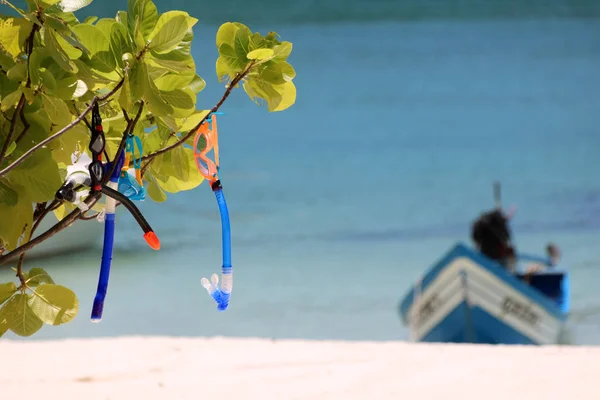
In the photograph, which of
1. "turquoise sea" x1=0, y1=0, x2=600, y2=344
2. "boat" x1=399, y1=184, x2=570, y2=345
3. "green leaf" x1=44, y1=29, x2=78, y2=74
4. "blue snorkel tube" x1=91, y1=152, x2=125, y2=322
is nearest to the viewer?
"green leaf" x1=44, y1=29, x2=78, y2=74

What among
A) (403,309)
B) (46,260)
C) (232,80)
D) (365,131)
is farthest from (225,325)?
(232,80)

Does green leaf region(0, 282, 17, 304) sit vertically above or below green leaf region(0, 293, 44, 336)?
above

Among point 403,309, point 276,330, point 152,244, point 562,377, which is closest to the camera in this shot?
point 152,244

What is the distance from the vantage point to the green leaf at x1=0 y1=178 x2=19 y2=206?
2.34ft

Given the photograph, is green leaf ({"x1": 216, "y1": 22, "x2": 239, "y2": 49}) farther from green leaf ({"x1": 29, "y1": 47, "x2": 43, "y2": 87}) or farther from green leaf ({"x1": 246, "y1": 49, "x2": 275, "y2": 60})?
green leaf ({"x1": 29, "y1": 47, "x2": 43, "y2": 87})

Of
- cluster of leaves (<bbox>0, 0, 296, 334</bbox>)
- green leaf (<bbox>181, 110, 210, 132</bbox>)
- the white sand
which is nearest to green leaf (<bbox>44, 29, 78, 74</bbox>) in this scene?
cluster of leaves (<bbox>0, 0, 296, 334</bbox>)

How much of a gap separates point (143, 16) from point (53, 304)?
0.96ft

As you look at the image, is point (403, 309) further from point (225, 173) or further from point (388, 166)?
point (388, 166)

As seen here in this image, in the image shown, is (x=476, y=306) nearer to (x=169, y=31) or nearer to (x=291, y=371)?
(x=291, y=371)

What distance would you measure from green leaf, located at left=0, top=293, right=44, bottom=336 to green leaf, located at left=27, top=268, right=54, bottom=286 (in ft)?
0.07

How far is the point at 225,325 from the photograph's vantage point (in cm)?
1080

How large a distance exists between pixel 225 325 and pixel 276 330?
31.2 inches

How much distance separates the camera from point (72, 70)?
69cm

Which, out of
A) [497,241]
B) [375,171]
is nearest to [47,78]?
[497,241]
